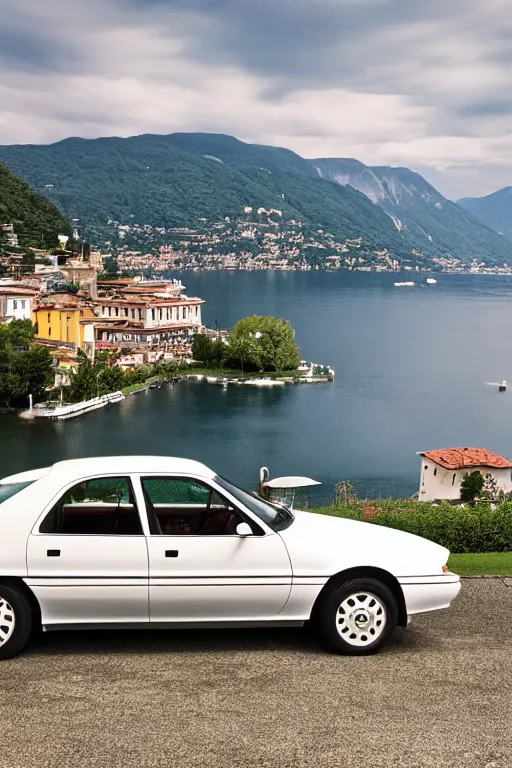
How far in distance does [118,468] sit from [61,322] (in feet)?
226

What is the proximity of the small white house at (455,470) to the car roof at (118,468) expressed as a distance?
23737mm

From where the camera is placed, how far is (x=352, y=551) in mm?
4594

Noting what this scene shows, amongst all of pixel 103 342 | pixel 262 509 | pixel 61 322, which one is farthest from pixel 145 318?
pixel 262 509

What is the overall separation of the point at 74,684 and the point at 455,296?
17102cm

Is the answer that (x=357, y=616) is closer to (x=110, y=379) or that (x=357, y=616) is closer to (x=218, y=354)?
(x=110, y=379)

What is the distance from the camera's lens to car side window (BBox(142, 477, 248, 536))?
15.1 ft

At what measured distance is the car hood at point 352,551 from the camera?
14.9ft

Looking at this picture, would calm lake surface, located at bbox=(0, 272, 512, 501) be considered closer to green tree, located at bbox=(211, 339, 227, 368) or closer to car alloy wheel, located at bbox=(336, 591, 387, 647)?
green tree, located at bbox=(211, 339, 227, 368)

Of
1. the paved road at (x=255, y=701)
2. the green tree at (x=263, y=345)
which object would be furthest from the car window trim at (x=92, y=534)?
the green tree at (x=263, y=345)

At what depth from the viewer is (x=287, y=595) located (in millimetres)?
4520

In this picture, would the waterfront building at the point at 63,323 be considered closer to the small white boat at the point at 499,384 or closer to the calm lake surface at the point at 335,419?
the calm lake surface at the point at 335,419

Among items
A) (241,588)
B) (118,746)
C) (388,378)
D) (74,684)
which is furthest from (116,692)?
(388,378)

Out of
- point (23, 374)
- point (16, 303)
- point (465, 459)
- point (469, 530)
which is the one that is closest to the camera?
point (469, 530)

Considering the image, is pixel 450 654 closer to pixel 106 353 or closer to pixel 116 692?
pixel 116 692
